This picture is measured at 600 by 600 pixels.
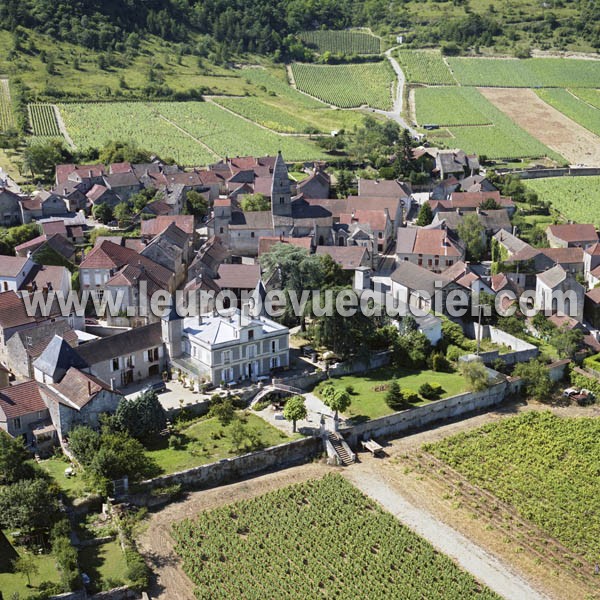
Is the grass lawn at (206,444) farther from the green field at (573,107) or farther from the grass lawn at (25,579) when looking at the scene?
the green field at (573,107)

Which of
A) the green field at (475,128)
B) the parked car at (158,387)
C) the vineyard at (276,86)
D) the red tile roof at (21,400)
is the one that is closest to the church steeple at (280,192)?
the parked car at (158,387)

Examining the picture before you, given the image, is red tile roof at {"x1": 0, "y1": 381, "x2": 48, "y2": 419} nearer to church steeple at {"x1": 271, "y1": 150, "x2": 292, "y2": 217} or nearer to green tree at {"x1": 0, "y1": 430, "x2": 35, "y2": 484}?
green tree at {"x1": 0, "y1": 430, "x2": 35, "y2": 484}

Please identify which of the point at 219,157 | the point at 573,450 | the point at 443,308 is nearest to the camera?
the point at 573,450

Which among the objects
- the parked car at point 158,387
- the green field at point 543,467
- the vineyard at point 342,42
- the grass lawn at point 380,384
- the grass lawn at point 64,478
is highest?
the vineyard at point 342,42

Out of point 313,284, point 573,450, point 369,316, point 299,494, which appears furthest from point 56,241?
point 573,450

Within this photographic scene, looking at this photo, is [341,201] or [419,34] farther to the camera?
[419,34]

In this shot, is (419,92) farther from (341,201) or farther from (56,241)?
(56,241)

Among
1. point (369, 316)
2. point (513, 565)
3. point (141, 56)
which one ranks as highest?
point (141, 56)
